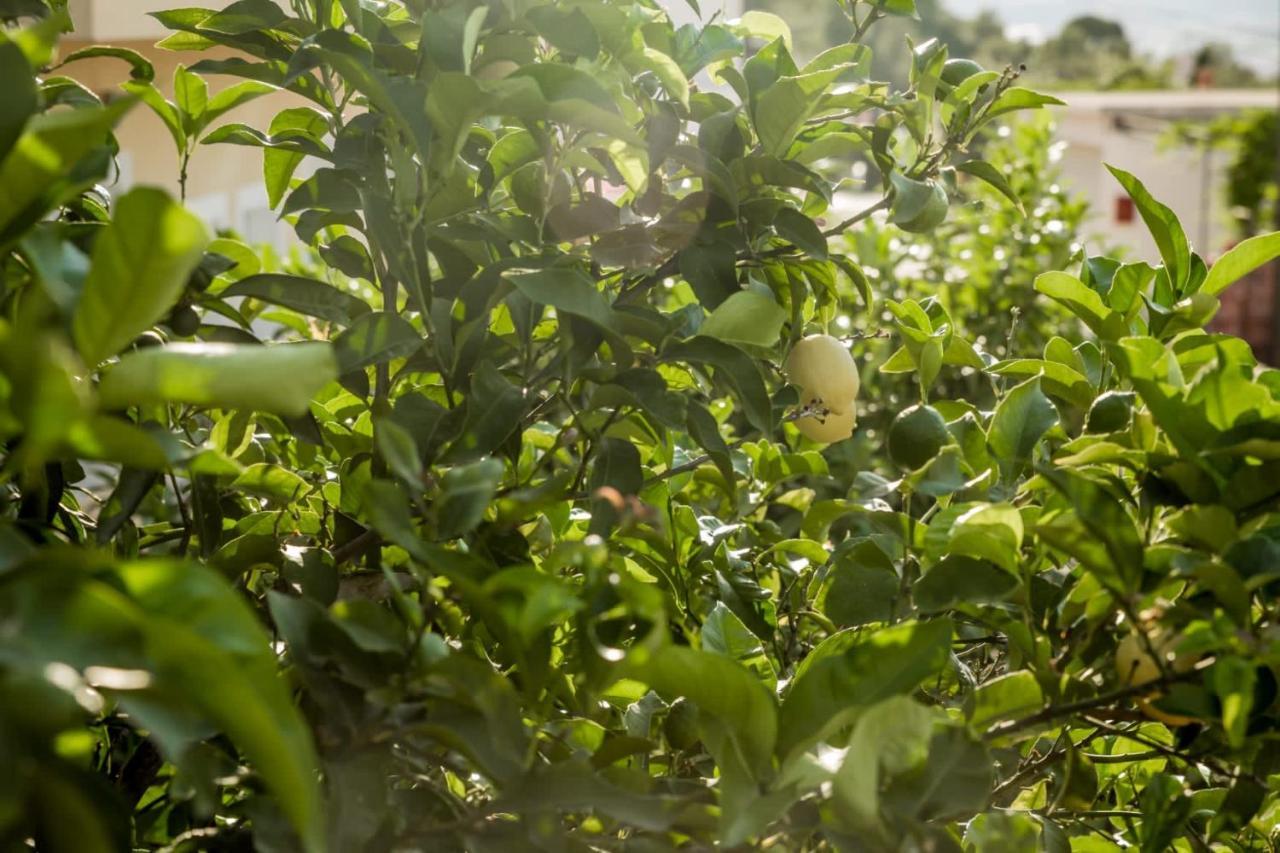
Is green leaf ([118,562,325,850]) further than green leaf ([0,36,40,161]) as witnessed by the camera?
No

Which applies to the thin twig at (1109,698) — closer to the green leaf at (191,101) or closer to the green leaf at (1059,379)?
the green leaf at (1059,379)

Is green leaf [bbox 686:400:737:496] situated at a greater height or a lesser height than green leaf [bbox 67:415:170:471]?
lesser

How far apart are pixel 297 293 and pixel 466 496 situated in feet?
0.85

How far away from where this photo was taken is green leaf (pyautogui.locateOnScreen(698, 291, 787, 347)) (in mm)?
718

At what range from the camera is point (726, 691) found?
0.53 metres

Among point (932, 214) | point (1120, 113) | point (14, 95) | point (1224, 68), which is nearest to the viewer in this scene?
point (14, 95)

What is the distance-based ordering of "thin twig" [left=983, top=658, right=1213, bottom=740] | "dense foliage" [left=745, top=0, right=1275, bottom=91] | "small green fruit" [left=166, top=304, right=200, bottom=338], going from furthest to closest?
1. "dense foliage" [left=745, top=0, right=1275, bottom=91]
2. "small green fruit" [left=166, top=304, right=200, bottom=338]
3. "thin twig" [left=983, top=658, right=1213, bottom=740]

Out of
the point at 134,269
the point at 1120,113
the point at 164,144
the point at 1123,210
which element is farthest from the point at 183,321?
the point at 1120,113

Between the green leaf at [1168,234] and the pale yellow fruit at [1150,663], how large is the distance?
0.26m

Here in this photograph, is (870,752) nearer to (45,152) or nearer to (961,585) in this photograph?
(961,585)

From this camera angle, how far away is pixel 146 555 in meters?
0.92

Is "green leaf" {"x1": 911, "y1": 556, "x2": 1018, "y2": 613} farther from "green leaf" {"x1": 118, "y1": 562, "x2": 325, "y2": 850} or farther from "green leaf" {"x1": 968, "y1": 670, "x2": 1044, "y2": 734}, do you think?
"green leaf" {"x1": 118, "y1": 562, "x2": 325, "y2": 850}

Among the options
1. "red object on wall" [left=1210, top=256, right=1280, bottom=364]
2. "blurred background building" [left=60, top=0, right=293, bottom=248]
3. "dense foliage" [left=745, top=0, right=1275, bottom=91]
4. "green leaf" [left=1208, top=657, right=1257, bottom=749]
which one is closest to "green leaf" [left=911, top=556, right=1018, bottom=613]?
"green leaf" [left=1208, top=657, right=1257, bottom=749]

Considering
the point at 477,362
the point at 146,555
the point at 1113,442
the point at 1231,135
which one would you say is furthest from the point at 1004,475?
the point at 1231,135
